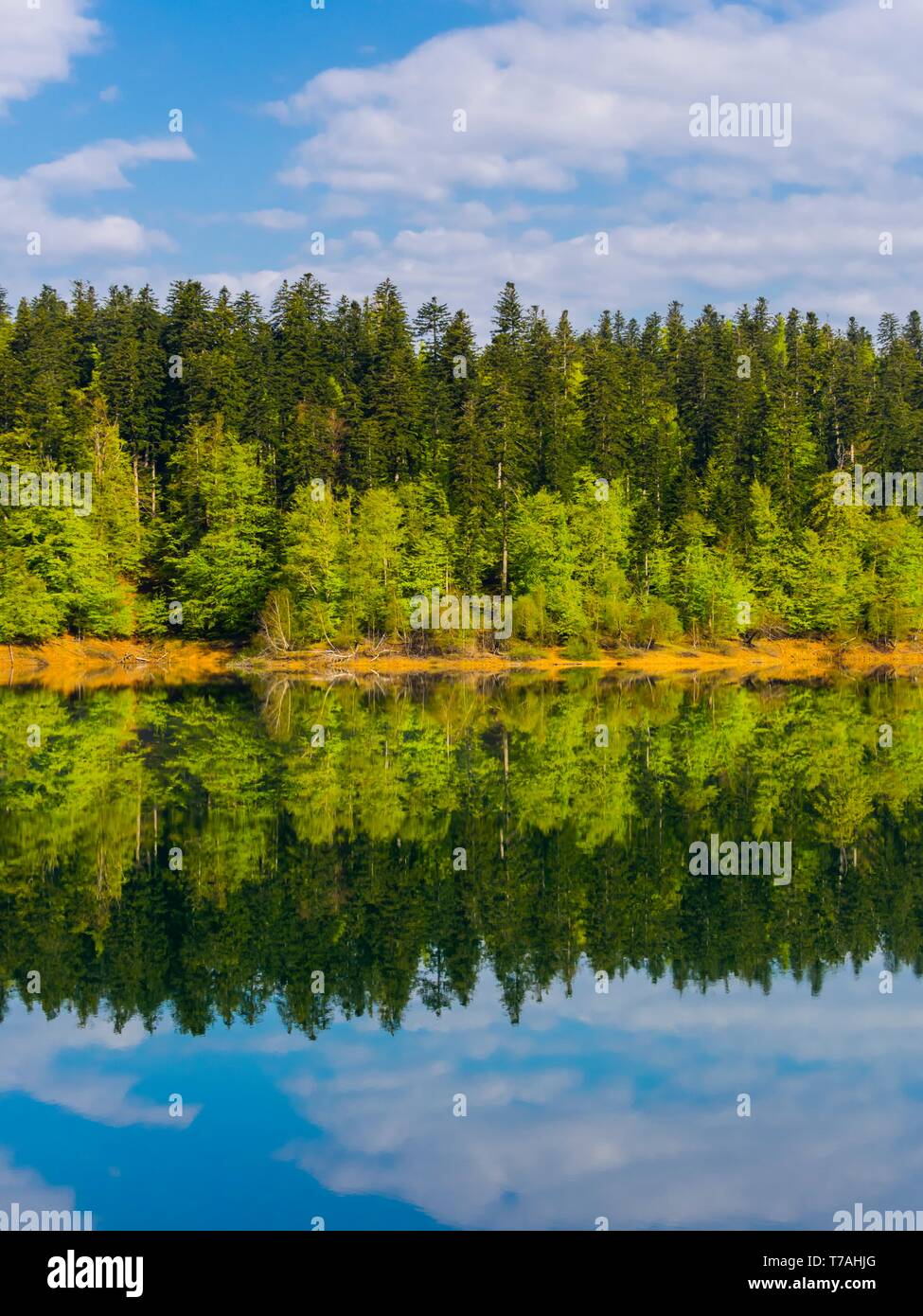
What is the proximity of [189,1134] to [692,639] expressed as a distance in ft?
252

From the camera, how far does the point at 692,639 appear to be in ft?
283

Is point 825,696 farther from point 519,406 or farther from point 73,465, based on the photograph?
point 73,465

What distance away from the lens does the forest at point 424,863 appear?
1656 cm

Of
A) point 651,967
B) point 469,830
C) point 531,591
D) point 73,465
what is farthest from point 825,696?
point 73,465

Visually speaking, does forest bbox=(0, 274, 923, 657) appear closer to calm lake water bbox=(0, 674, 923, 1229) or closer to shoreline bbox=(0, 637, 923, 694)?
shoreline bbox=(0, 637, 923, 694)

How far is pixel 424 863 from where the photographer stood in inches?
884

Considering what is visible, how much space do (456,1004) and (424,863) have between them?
6873 mm

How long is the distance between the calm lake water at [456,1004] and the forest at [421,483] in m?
50.8
